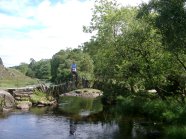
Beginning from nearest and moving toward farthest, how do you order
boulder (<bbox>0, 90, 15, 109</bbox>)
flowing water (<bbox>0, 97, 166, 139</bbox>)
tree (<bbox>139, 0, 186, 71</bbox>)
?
1. tree (<bbox>139, 0, 186, 71</bbox>)
2. flowing water (<bbox>0, 97, 166, 139</bbox>)
3. boulder (<bbox>0, 90, 15, 109</bbox>)

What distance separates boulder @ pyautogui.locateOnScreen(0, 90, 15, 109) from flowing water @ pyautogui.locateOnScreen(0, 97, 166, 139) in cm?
288

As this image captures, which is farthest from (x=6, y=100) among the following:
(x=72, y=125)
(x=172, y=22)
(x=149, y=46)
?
(x=172, y=22)

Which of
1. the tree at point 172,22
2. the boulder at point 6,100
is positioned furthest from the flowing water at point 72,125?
the tree at point 172,22

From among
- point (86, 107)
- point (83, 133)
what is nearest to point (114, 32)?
point (86, 107)

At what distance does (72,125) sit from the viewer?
A: 33.7 metres

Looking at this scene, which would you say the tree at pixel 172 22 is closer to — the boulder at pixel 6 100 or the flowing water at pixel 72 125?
the flowing water at pixel 72 125

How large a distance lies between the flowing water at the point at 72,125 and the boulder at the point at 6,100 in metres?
2.88

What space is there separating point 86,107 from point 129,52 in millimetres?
17837

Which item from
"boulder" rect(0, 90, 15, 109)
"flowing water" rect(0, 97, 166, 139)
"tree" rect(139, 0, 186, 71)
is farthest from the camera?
"boulder" rect(0, 90, 15, 109)

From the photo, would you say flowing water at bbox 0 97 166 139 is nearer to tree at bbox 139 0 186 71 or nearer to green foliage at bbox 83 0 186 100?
green foliage at bbox 83 0 186 100

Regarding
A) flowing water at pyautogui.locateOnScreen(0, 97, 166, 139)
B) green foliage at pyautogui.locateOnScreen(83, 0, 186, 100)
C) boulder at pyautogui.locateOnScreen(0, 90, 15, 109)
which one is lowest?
flowing water at pyautogui.locateOnScreen(0, 97, 166, 139)

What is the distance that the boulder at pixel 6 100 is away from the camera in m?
43.0

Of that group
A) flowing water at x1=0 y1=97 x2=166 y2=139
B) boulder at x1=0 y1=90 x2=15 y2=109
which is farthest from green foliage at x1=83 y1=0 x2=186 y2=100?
boulder at x1=0 y1=90 x2=15 y2=109

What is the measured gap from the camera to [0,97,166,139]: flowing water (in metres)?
28.3
